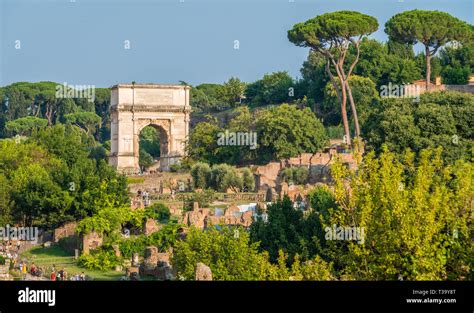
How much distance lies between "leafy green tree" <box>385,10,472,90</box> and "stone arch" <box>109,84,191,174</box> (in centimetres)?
1265

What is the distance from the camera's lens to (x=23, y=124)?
381 feet

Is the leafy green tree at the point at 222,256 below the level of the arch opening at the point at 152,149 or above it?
below

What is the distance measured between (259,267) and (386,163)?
3919 millimetres

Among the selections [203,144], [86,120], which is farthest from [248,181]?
[86,120]

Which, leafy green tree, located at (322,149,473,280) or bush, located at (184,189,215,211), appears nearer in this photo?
leafy green tree, located at (322,149,473,280)

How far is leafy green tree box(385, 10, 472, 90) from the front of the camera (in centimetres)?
7519

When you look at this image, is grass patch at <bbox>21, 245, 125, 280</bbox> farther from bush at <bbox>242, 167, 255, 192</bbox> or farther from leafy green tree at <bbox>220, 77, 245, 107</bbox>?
leafy green tree at <bbox>220, 77, 245, 107</bbox>

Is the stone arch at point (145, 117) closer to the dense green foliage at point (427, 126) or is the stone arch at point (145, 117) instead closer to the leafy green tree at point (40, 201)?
the leafy green tree at point (40, 201)

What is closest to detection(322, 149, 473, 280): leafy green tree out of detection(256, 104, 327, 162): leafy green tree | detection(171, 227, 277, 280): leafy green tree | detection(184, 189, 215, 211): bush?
detection(171, 227, 277, 280): leafy green tree

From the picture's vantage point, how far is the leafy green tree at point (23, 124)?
11500cm

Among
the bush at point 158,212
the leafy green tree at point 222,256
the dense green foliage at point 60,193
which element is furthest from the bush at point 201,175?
the leafy green tree at point 222,256

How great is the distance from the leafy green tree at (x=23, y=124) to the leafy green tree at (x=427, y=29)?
147ft

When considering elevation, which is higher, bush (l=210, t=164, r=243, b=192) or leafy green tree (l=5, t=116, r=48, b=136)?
leafy green tree (l=5, t=116, r=48, b=136)
